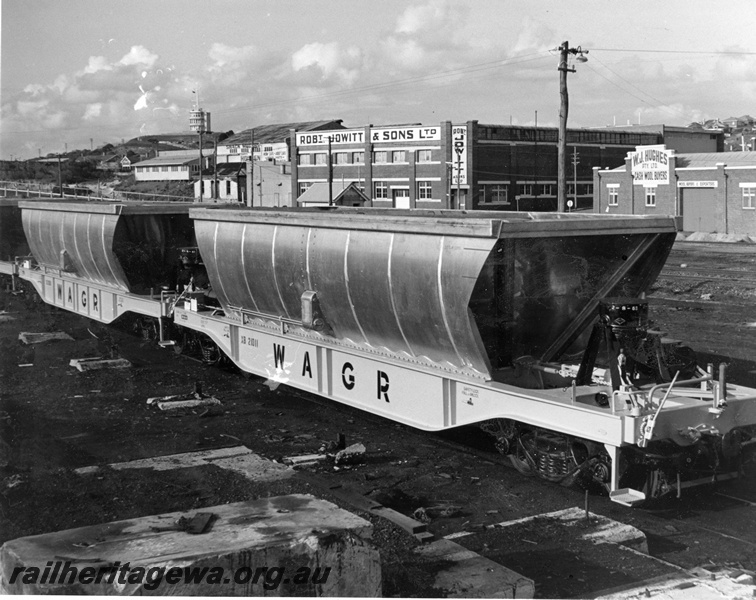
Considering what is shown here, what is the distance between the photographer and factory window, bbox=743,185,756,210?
145 feet

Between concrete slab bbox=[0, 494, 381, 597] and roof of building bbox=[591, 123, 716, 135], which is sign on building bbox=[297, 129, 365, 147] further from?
concrete slab bbox=[0, 494, 381, 597]

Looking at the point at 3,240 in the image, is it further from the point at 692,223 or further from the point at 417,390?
the point at 692,223

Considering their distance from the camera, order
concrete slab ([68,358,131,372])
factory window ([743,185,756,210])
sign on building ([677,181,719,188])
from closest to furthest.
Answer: concrete slab ([68,358,131,372])
factory window ([743,185,756,210])
sign on building ([677,181,719,188])

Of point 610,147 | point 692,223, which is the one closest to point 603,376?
point 692,223

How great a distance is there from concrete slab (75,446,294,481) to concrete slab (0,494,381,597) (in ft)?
11.0

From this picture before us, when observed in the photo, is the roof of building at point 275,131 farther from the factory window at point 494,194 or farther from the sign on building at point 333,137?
the factory window at point 494,194

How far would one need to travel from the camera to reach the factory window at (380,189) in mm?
61031

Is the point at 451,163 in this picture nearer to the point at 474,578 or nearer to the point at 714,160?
the point at 714,160

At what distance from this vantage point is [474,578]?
21.6 ft

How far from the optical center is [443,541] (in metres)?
7.45

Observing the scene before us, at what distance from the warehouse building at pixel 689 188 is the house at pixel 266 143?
1020 inches

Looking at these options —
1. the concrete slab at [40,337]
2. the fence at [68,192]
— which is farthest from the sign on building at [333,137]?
the concrete slab at [40,337]

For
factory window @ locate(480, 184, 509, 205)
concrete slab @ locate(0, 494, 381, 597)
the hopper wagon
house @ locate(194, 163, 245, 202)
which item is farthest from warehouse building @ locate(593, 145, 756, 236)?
concrete slab @ locate(0, 494, 381, 597)

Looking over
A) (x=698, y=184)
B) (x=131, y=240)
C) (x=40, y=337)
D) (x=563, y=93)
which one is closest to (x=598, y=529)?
(x=131, y=240)
